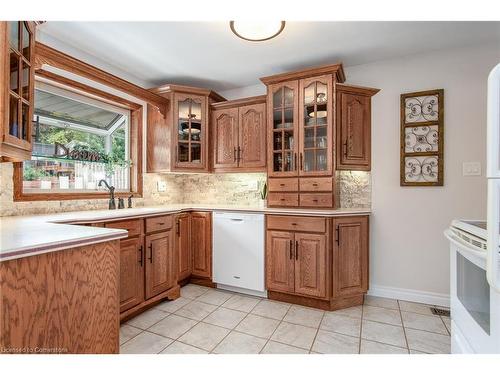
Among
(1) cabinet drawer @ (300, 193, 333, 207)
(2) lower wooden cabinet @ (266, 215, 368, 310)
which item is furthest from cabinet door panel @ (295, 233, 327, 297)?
(1) cabinet drawer @ (300, 193, 333, 207)

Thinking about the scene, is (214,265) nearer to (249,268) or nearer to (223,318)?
(249,268)

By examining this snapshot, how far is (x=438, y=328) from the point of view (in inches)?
80.7

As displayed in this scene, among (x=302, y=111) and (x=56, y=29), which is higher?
(x=56, y=29)

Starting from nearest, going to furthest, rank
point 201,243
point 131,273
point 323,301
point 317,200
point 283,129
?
point 131,273 → point 323,301 → point 317,200 → point 283,129 → point 201,243

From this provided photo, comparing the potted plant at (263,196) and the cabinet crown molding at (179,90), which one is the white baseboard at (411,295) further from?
the cabinet crown molding at (179,90)

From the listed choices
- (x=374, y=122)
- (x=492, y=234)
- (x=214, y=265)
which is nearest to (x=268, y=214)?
(x=214, y=265)

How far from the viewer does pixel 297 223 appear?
98.4 inches

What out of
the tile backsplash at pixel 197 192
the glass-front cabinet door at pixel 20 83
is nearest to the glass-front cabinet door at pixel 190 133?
the tile backsplash at pixel 197 192

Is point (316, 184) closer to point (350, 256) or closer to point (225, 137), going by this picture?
point (350, 256)

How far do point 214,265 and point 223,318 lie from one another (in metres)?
0.71

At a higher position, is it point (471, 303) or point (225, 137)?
point (225, 137)

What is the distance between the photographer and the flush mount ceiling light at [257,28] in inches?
76.6

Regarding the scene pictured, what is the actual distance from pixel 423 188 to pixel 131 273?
293cm

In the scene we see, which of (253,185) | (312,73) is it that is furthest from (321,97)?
(253,185)
